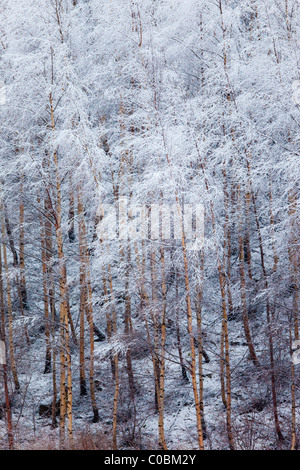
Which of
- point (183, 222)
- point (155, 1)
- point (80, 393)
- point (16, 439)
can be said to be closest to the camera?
point (183, 222)

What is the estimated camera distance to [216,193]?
6.57 metres

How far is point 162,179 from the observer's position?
256 inches

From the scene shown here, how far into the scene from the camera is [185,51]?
9.04m

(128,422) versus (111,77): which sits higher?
(111,77)

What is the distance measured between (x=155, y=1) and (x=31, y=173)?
18.6ft

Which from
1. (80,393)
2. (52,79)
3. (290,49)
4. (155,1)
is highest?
(155,1)

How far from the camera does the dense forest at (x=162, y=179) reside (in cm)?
668

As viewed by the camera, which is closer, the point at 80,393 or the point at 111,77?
the point at 111,77

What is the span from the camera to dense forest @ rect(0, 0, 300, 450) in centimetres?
668

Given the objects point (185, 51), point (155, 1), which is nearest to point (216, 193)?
point (185, 51)

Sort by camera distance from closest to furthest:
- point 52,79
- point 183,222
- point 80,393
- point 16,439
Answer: point 183,222 → point 52,79 → point 16,439 → point 80,393

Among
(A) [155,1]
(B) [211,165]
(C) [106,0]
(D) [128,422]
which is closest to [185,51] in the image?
(A) [155,1]

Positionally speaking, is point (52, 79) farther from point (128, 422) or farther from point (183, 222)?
point (128, 422)

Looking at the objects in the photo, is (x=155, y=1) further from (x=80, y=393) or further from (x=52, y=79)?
(x=80, y=393)
